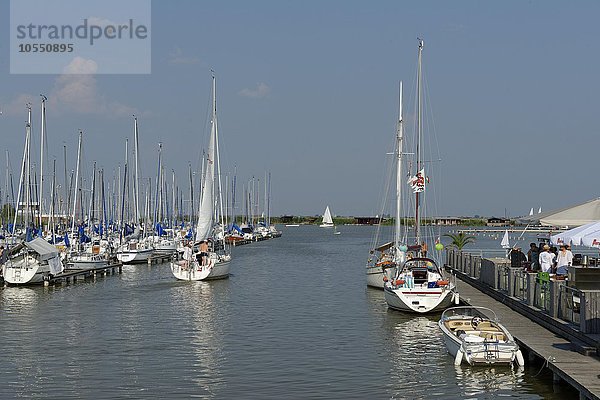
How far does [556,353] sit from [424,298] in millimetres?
11863

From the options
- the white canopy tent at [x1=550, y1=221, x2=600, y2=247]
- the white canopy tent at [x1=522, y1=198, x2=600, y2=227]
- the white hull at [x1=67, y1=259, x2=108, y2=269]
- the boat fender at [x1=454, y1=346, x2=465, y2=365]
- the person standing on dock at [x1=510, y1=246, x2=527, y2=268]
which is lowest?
the boat fender at [x1=454, y1=346, x2=465, y2=365]

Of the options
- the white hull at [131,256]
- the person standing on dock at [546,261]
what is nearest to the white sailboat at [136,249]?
the white hull at [131,256]

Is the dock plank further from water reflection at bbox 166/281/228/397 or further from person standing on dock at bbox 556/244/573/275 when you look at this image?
water reflection at bbox 166/281/228/397

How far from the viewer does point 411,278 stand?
33.6 meters

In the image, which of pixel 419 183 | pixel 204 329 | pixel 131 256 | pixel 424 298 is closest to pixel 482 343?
pixel 424 298

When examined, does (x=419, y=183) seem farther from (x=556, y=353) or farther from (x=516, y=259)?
(x=556, y=353)

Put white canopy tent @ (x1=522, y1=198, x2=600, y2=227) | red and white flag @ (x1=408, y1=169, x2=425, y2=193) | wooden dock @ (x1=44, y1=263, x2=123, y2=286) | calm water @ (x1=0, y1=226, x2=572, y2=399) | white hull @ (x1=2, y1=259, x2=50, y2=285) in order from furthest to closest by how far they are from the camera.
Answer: wooden dock @ (x1=44, y1=263, x2=123, y2=286) → white hull @ (x1=2, y1=259, x2=50, y2=285) → red and white flag @ (x1=408, y1=169, x2=425, y2=193) → white canopy tent @ (x1=522, y1=198, x2=600, y2=227) → calm water @ (x1=0, y1=226, x2=572, y2=399)

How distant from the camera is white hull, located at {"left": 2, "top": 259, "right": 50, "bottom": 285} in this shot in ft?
152

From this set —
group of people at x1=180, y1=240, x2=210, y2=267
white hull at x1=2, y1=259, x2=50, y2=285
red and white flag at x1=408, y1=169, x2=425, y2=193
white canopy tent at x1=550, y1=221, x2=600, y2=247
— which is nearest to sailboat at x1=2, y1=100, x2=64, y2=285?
white hull at x1=2, y1=259, x2=50, y2=285

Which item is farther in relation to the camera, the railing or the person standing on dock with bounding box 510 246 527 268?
the person standing on dock with bounding box 510 246 527 268

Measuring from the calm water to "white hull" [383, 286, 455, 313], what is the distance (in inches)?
18.8

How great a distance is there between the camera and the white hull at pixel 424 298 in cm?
3266

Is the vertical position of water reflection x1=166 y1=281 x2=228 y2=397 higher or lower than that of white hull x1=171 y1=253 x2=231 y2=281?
lower

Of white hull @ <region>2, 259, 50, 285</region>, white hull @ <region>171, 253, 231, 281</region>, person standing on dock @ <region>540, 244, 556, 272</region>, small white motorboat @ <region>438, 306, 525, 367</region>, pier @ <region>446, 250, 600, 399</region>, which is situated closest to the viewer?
pier @ <region>446, 250, 600, 399</region>
